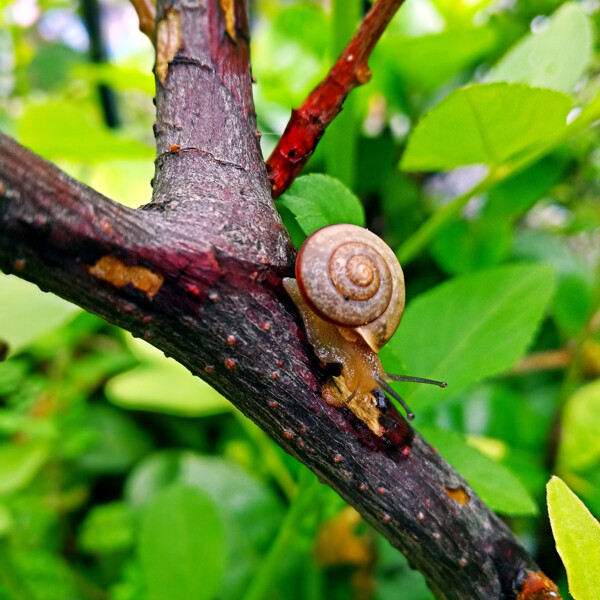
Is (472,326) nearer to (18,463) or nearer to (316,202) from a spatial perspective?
(316,202)

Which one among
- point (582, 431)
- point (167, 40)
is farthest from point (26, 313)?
point (582, 431)

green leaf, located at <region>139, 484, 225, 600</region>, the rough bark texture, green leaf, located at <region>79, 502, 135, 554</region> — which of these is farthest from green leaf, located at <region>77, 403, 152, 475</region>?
the rough bark texture

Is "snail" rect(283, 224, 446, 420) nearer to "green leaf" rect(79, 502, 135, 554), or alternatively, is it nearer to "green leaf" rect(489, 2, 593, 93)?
"green leaf" rect(489, 2, 593, 93)

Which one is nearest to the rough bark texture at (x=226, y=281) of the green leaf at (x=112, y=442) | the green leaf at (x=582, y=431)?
the green leaf at (x=582, y=431)

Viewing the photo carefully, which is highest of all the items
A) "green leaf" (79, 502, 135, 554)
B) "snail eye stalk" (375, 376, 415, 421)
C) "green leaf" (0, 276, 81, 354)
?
"snail eye stalk" (375, 376, 415, 421)

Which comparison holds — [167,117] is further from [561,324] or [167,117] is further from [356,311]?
[561,324]

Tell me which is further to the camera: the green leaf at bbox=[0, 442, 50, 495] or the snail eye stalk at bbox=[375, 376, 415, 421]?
the green leaf at bbox=[0, 442, 50, 495]
